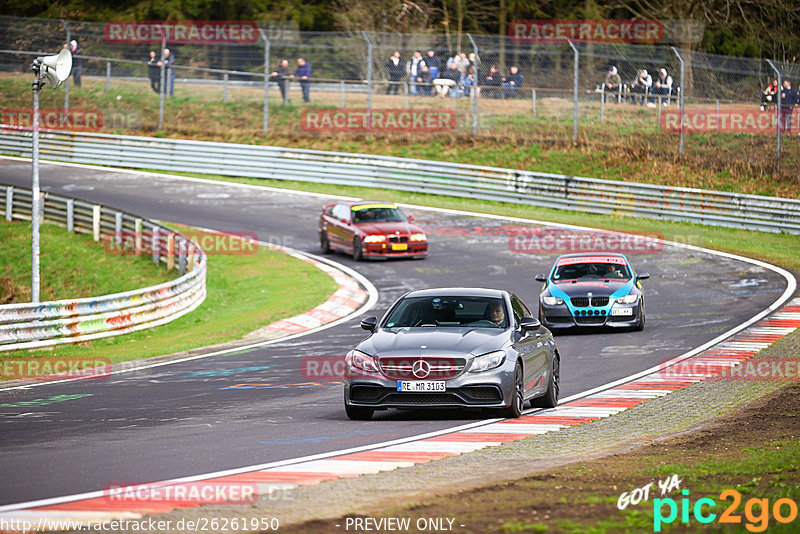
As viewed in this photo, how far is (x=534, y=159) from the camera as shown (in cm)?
4188

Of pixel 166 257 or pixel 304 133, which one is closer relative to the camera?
pixel 166 257

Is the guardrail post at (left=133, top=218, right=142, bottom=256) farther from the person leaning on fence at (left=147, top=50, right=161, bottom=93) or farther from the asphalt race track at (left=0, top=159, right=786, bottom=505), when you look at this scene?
the person leaning on fence at (left=147, top=50, right=161, bottom=93)

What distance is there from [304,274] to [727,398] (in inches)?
659

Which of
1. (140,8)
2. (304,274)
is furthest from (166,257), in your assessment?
(140,8)

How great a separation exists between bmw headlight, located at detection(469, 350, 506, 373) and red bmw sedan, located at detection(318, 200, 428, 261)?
1848 cm

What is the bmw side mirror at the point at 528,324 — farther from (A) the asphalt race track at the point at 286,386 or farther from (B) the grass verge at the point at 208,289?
(B) the grass verge at the point at 208,289

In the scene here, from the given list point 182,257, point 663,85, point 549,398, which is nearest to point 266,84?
point 663,85

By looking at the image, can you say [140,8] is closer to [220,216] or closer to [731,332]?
[220,216]

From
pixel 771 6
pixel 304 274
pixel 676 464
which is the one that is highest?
pixel 771 6

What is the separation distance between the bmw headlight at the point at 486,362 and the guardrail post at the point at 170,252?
60.8 feet

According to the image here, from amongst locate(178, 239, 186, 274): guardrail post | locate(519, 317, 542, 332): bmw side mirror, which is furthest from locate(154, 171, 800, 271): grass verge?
locate(519, 317, 542, 332): bmw side mirror

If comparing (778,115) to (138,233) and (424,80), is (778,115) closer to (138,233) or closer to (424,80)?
(424,80)
